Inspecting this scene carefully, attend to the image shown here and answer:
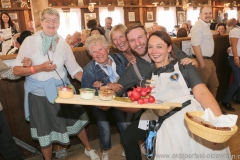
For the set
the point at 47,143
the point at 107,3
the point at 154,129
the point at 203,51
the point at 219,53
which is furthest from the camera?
the point at 107,3

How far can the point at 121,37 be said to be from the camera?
2.32 meters

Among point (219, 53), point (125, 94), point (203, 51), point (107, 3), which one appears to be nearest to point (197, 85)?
point (125, 94)

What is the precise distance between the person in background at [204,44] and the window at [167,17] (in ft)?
25.7

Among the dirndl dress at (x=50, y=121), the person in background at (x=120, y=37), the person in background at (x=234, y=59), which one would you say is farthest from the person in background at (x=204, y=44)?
the dirndl dress at (x=50, y=121)

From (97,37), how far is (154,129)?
3.34 feet

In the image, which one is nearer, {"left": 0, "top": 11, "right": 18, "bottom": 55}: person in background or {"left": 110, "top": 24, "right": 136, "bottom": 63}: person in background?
{"left": 110, "top": 24, "right": 136, "bottom": 63}: person in background

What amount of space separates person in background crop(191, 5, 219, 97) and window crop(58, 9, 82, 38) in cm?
650

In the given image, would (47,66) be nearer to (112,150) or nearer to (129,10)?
(112,150)

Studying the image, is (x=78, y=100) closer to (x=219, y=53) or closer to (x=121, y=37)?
(x=121, y=37)

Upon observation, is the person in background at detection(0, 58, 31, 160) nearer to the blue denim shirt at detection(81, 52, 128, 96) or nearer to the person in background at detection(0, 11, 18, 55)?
the blue denim shirt at detection(81, 52, 128, 96)

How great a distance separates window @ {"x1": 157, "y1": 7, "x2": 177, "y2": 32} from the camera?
11.2 meters

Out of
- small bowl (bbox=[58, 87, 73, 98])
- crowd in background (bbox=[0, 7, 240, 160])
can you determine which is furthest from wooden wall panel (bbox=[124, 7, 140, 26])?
small bowl (bbox=[58, 87, 73, 98])

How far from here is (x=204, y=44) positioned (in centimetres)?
356

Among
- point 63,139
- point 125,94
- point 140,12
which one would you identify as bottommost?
point 63,139
